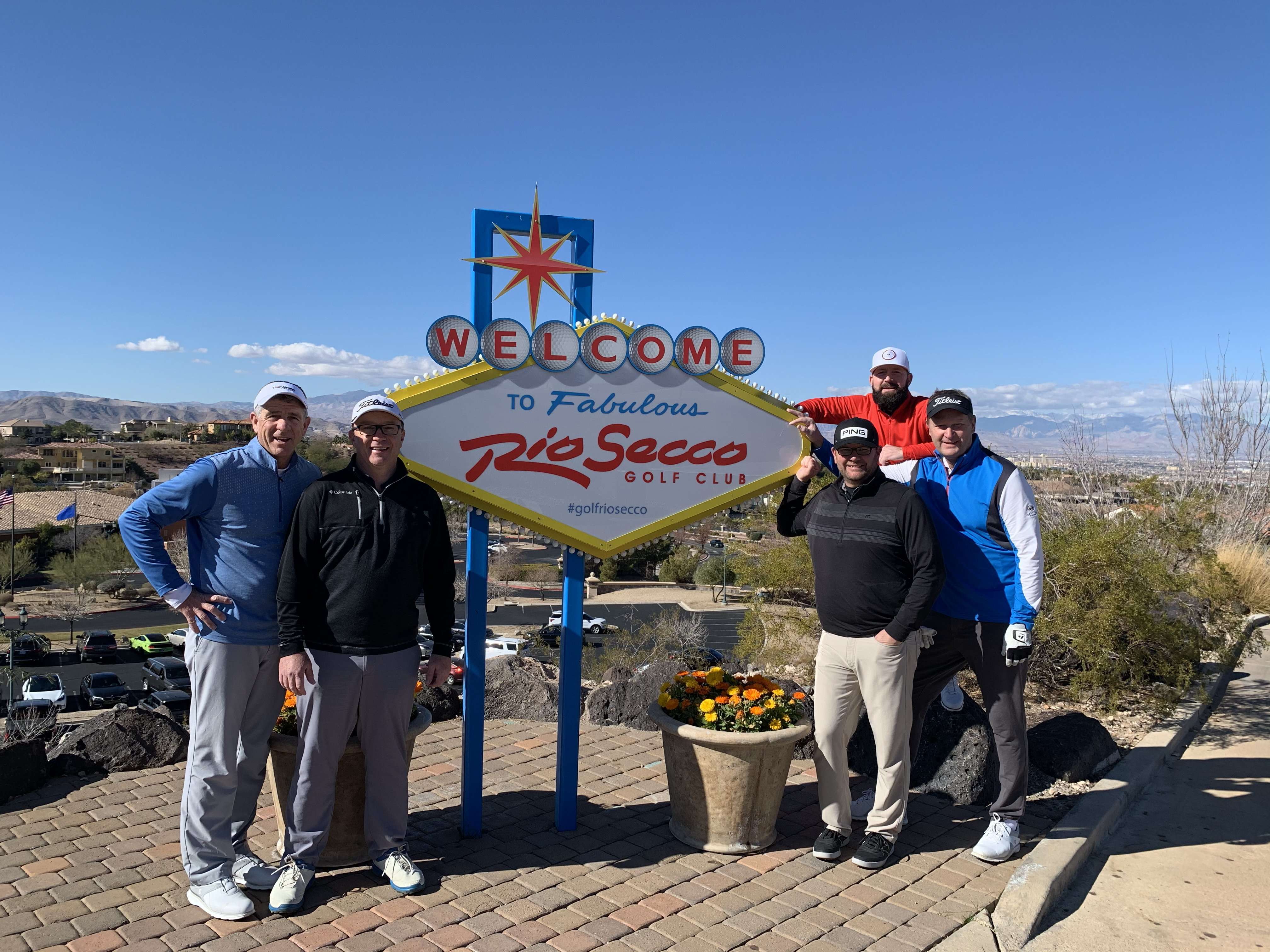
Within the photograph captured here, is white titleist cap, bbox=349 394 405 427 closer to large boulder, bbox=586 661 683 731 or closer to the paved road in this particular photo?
large boulder, bbox=586 661 683 731

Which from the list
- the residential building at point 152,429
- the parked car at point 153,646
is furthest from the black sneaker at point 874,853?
the residential building at point 152,429

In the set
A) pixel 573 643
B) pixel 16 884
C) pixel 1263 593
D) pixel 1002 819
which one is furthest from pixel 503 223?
pixel 1263 593

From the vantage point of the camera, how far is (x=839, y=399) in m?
4.59

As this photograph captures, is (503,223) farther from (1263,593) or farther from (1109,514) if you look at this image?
(1263,593)

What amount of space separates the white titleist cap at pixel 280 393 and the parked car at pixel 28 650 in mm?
34323

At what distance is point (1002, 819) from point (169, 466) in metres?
98.3

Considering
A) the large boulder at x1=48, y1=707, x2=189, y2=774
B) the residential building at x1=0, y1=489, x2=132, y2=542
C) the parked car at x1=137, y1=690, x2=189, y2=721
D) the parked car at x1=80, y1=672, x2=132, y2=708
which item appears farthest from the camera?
the residential building at x1=0, y1=489, x2=132, y2=542

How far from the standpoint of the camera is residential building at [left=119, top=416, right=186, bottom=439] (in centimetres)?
11862

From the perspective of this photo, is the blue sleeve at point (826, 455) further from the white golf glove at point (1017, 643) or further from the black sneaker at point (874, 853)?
the black sneaker at point (874, 853)

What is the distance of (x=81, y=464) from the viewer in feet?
283

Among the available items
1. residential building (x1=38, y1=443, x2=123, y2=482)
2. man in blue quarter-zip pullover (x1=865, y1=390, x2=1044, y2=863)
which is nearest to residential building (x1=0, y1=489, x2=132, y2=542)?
residential building (x1=38, y1=443, x2=123, y2=482)

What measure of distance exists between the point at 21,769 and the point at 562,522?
312 centimetres

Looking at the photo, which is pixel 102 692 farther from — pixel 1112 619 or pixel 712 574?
pixel 712 574

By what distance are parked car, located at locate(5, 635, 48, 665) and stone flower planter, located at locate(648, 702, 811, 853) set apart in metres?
34.7
